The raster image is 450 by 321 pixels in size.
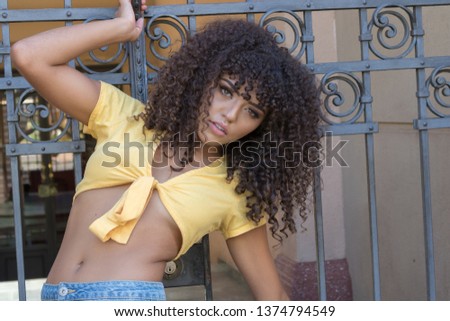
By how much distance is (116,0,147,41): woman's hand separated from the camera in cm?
244

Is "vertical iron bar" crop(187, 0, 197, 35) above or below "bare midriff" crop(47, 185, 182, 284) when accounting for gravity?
above

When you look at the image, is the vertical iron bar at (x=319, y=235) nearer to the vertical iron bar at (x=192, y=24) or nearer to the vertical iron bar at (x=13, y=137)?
the vertical iron bar at (x=192, y=24)

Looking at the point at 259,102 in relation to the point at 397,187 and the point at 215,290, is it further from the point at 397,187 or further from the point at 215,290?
the point at 215,290

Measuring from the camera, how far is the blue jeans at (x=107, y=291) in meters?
2.21

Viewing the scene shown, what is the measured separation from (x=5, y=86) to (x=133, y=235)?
0.80m

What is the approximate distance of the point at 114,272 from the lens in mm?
2250

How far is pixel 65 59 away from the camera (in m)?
2.35

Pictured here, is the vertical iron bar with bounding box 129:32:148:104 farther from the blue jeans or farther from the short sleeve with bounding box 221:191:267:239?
the blue jeans

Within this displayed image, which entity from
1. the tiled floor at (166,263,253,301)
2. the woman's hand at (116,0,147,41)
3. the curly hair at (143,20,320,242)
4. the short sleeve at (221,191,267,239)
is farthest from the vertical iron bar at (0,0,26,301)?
the tiled floor at (166,263,253,301)

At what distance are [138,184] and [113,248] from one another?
22 centimetres

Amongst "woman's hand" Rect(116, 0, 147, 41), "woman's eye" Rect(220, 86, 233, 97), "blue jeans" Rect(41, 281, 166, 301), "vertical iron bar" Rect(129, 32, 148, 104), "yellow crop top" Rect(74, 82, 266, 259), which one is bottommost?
"blue jeans" Rect(41, 281, 166, 301)

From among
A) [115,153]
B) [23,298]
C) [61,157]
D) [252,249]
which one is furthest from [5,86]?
[61,157]

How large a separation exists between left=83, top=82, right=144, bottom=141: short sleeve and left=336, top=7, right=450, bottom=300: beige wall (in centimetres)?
196
